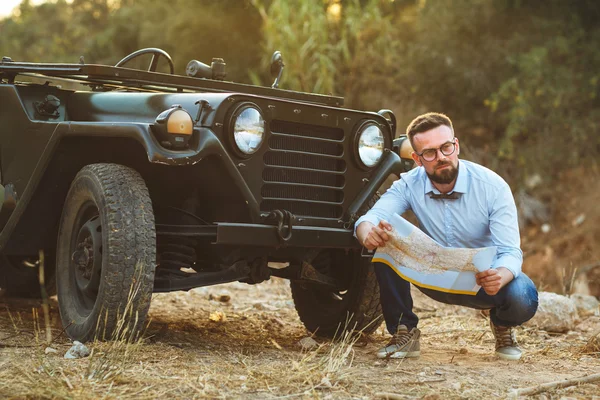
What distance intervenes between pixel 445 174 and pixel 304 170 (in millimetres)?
680

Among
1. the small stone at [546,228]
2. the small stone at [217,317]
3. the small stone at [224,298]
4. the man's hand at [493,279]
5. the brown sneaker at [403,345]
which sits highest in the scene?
the man's hand at [493,279]

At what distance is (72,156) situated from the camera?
4.45m

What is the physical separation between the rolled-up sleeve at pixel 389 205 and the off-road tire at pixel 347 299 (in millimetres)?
174

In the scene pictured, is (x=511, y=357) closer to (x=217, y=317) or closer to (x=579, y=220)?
(x=217, y=317)

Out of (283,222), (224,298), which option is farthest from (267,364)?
(224,298)

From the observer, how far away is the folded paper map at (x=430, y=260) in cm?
402

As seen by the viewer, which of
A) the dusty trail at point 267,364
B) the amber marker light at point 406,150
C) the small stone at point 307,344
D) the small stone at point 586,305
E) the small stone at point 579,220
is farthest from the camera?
the small stone at point 579,220

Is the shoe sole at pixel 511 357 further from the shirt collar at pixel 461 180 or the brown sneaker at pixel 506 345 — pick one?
the shirt collar at pixel 461 180

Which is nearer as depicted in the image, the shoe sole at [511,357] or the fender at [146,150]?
the fender at [146,150]

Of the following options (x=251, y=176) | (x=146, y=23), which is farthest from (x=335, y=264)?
(x=146, y=23)

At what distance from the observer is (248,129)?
13.4 feet

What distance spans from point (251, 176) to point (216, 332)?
4.79 ft

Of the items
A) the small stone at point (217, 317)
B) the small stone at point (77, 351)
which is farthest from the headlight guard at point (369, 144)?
the small stone at point (217, 317)

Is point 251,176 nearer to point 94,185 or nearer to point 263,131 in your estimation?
point 263,131
